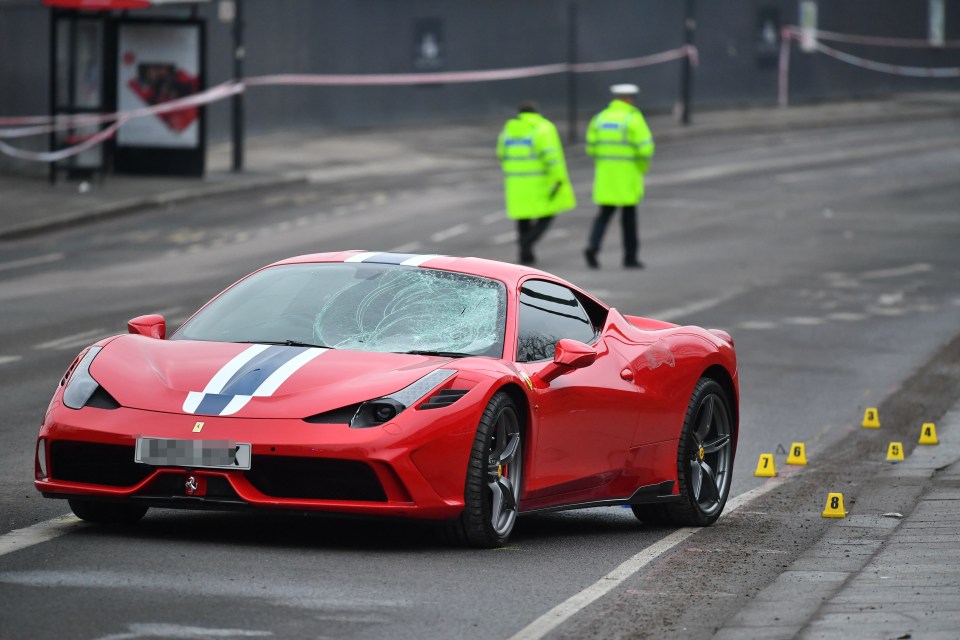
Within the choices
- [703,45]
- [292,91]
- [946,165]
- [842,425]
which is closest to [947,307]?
[842,425]

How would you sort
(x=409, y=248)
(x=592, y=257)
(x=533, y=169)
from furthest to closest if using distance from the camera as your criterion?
(x=409, y=248)
(x=533, y=169)
(x=592, y=257)

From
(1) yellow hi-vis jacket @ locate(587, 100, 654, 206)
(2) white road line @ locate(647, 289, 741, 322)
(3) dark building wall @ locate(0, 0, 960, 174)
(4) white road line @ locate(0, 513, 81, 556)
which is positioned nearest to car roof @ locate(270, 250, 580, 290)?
(4) white road line @ locate(0, 513, 81, 556)

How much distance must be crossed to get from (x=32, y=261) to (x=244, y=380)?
14314mm

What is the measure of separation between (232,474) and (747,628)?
2.05m

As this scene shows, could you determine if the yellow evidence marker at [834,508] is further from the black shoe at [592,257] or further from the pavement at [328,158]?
the pavement at [328,158]

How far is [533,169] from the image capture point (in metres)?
22.6

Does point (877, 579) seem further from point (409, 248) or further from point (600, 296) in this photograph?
point (409, 248)

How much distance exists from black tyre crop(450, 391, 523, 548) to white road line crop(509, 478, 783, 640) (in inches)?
20.1

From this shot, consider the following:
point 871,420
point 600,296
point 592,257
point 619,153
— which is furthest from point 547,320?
point 619,153

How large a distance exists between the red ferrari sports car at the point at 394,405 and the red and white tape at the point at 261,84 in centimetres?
2065

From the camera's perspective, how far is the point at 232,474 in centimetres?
747

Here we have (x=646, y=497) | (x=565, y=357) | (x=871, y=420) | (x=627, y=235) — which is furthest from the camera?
(x=627, y=235)

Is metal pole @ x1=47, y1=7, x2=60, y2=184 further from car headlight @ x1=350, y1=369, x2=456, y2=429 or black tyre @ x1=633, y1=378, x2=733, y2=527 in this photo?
car headlight @ x1=350, y1=369, x2=456, y2=429

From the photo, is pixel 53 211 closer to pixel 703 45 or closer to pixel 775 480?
pixel 775 480
